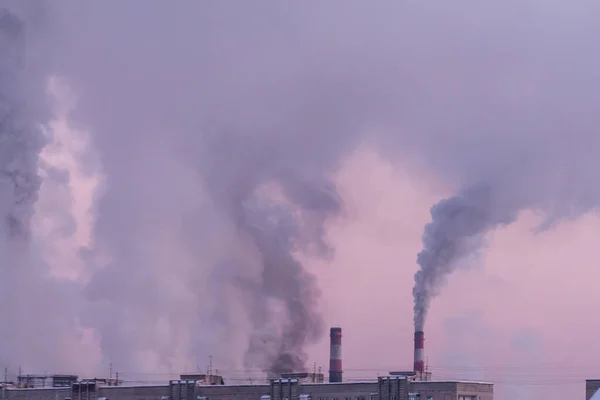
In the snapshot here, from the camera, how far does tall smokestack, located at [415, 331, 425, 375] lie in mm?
124469

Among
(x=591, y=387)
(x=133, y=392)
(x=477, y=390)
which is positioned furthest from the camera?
(x=133, y=392)

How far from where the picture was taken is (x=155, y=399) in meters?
120

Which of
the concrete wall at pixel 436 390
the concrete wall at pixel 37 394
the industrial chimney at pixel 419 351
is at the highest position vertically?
the industrial chimney at pixel 419 351

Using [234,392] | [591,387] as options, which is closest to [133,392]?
[234,392]

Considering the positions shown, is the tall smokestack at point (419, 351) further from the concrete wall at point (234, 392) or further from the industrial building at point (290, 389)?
the concrete wall at point (234, 392)

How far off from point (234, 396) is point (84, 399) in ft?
55.8

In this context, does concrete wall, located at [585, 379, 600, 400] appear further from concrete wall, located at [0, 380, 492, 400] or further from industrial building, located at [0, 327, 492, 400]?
industrial building, located at [0, 327, 492, 400]

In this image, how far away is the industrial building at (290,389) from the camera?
106312mm

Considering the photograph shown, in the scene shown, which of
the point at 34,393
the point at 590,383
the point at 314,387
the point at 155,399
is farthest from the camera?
the point at 34,393

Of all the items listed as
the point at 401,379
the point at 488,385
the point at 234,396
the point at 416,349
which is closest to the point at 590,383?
the point at 488,385

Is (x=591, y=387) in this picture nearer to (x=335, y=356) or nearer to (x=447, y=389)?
(x=447, y=389)

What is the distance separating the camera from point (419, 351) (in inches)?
4934

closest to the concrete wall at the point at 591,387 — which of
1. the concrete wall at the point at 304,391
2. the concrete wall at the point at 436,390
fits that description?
the concrete wall at the point at 304,391

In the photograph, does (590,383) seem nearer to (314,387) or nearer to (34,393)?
(314,387)
